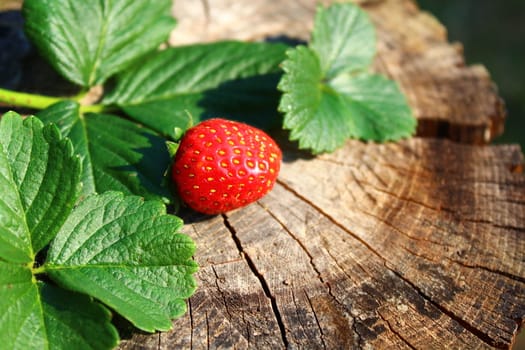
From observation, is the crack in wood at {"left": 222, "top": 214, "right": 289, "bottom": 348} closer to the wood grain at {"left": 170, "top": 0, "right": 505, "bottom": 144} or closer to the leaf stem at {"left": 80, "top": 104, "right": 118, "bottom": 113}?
the leaf stem at {"left": 80, "top": 104, "right": 118, "bottom": 113}

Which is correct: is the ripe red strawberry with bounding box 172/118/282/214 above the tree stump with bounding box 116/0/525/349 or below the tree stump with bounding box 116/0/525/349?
above

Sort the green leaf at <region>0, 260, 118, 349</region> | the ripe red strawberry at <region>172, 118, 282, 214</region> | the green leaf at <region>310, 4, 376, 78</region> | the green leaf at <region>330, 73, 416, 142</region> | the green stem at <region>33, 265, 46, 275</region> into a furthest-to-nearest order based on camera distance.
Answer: the green leaf at <region>310, 4, 376, 78</region> → the green leaf at <region>330, 73, 416, 142</region> → the ripe red strawberry at <region>172, 118, 282, 214</region> → the green stem at <region>33, 265, 46, 275</region> → the green leaf at <region>0, 260, 118, 349</region>

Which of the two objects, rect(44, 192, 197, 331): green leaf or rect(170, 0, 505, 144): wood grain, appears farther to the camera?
rect(170, 0, 505, 144): wood grain

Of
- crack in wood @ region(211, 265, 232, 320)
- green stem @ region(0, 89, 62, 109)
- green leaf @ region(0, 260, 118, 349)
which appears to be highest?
green stem @ region(0, 89, 62, 109)

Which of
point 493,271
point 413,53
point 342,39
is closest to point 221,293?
point 493,271

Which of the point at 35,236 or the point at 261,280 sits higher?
the point at 35,236

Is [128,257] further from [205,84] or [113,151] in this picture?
[205,84]

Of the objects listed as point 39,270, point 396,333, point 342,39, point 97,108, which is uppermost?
point 342,39

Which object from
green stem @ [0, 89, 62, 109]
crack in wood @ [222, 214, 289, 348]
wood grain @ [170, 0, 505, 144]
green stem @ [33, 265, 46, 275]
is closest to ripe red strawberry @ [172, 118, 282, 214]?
crack in wood @ [222, 214, 289, 348]
